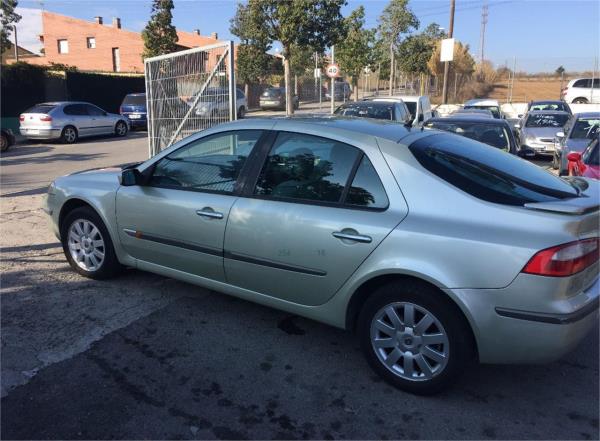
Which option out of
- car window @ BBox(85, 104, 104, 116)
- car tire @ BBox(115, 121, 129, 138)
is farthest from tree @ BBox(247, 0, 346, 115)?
car window @ BBox(85, 104, 104, 116)

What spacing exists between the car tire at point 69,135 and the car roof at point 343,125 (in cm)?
1529

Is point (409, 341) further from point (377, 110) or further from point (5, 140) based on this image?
point (5, 140)

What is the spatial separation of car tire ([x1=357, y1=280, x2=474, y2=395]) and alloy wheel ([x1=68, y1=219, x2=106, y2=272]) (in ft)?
8.78

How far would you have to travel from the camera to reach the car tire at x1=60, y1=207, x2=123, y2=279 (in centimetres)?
469

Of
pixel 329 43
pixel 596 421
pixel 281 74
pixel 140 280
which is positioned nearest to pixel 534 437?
pixel 596 421

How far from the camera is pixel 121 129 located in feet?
66.4

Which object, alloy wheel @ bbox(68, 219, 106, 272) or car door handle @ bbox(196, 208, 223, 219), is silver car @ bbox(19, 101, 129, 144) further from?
car door handle @ bbox(196, 208, 223, 219)

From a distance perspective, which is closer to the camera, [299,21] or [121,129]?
[121,129]

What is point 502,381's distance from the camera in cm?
336

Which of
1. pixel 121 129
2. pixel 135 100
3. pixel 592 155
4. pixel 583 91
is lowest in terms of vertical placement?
pixel 121 129

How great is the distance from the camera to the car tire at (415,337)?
2.98 m

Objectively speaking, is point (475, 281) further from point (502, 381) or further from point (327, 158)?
point (327, 158)

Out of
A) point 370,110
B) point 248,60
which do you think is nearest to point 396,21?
point 248,60

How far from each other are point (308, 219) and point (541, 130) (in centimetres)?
1328
